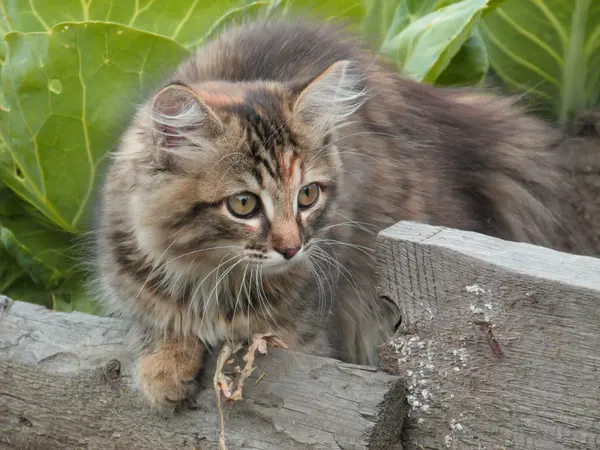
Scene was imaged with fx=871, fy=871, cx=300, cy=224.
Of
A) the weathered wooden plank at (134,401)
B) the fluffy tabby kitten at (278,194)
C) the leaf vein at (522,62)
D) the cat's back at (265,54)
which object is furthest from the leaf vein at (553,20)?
the weathered wooden plank at (134,401)

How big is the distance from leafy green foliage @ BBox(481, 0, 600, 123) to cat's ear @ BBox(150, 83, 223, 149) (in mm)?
1714

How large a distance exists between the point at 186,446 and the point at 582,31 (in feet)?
7.20

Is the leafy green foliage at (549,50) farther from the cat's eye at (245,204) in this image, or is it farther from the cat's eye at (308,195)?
the cat's eye at (245,204)

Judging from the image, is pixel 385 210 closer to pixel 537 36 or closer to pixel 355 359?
pixel 355 359

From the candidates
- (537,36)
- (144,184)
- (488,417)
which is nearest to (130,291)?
(144,184)

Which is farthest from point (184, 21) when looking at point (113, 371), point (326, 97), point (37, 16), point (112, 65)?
point (113, 371)

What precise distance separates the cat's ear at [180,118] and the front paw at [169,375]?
0.52 m

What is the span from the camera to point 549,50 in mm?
3348

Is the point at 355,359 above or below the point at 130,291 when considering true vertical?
below

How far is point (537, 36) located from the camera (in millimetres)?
3320

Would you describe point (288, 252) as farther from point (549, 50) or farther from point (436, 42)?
point (549, 50)

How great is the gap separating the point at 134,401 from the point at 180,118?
0.68 metres

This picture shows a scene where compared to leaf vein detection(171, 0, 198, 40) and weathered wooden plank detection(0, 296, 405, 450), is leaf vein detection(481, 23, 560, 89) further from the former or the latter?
weathered wooden plank detection(0, 296, 405, 450)

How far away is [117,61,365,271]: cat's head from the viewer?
199 centimetres
